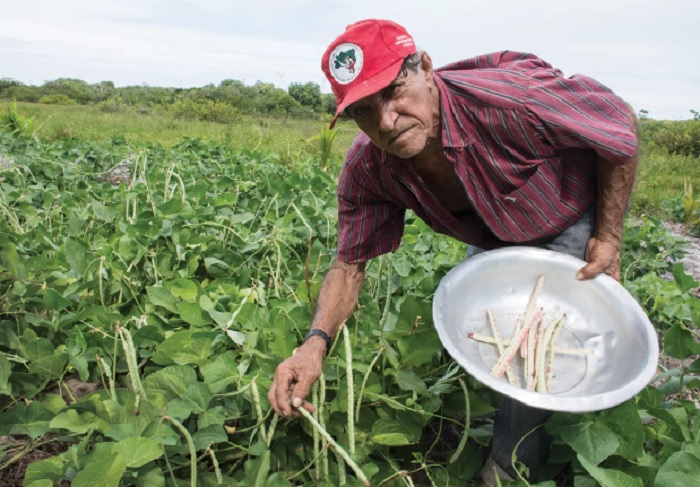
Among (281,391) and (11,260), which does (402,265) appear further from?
(11,260)

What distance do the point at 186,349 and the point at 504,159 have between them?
0.97 metres

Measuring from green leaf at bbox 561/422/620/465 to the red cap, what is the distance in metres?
0.89

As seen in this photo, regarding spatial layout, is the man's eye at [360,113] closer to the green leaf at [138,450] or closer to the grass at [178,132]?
the green leaf at [138,450]

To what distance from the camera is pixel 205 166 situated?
4.45 meters

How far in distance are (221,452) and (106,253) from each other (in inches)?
39.5

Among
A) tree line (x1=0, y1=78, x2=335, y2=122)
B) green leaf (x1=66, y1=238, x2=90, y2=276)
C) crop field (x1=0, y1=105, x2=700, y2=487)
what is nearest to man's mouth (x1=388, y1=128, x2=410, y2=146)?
crop field (x1=0, y1=105, x2=700, y2=487)

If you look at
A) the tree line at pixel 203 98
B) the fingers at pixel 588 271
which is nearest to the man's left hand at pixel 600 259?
the fingers at pixel 588 271

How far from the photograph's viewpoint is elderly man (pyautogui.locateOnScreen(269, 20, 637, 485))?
1283 millimetres

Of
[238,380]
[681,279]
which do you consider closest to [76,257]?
[238,380]

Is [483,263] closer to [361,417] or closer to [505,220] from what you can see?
[505,220]

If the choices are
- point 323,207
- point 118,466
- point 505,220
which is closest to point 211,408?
point 118,466

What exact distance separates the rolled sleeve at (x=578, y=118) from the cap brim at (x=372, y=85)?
1.17 feet

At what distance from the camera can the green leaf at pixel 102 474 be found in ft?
3.02

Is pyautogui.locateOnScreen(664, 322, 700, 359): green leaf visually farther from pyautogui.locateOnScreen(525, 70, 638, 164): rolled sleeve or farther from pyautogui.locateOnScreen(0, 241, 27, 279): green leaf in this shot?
pyautogui.locateOnScreen(0, 241, 27, 279): green leaf
